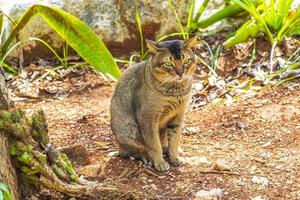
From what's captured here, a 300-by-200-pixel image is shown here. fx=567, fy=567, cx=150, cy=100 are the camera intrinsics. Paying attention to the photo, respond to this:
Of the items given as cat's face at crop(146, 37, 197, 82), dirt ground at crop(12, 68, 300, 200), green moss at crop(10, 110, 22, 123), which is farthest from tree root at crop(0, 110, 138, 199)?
cat's face at crop(146, 37, 197, 82)

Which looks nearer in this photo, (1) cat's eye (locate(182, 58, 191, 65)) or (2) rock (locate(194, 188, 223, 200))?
(2) rock (locate(194, 188, 223, 200))

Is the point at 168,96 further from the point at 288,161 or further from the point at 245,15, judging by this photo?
the point at 245,15

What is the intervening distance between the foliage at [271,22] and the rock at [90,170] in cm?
235

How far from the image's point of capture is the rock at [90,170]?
3.56 meters

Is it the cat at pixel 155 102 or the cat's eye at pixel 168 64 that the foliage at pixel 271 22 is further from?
the cat's eye at pixel 168 64

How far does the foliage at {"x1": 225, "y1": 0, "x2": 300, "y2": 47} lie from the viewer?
5.34 meters

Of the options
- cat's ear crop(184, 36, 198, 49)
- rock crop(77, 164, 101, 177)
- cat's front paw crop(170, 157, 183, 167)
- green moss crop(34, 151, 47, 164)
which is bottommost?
cat's front paw crop(170, 157, 183, 167)

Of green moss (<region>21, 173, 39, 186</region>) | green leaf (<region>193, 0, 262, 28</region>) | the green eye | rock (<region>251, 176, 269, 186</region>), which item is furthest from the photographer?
green leaf (<region>193, 0, 262, 28</region>)

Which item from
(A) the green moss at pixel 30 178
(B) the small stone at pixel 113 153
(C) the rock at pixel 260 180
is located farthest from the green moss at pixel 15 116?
(C) the rock at pixel 260 180

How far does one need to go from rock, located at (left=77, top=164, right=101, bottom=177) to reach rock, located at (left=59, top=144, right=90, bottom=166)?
175mm

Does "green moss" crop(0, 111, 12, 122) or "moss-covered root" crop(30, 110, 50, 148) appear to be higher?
"green moss" crop(0, 111, 12, 122)

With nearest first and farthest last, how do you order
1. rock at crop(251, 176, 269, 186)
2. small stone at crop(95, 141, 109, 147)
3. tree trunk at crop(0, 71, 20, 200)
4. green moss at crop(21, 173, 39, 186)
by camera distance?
tree trunk at crop(0, 71, 20, 200)
green moss at crop(21, 173, 39, 186)
rock at crop(251, 176, 269, 186)
small stone at crop(95, 141, 109, 147)

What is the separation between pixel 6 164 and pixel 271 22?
348 cm

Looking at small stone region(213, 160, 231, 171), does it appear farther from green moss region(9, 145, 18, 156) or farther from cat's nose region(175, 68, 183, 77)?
green moss region(9, 145, 18, 156)
